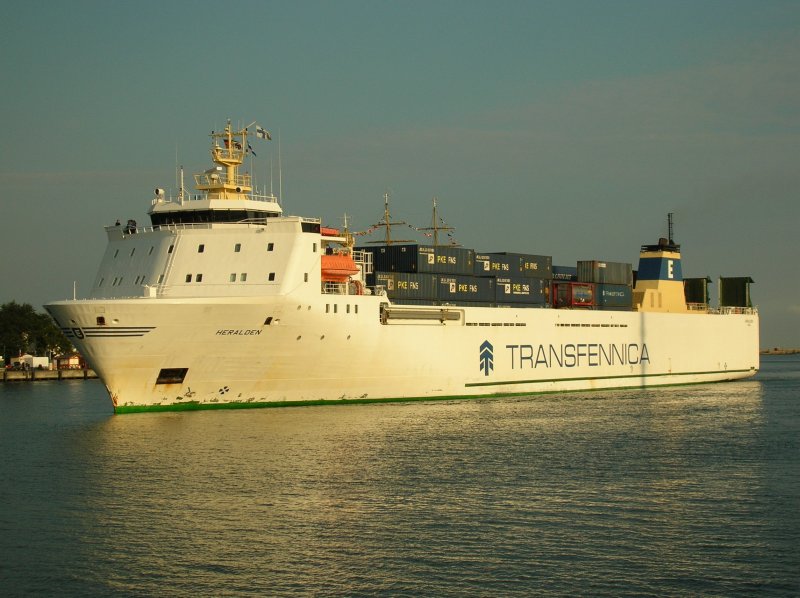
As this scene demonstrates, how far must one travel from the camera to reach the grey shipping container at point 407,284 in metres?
42.5

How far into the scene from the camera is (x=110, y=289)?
38469 millimetres

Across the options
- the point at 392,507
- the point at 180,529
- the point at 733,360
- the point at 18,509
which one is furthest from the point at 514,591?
the point at 733,360

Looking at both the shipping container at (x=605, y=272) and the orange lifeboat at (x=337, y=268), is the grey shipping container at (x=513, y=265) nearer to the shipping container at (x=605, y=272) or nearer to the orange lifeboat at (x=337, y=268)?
the shipping container at (x=605, y=272)

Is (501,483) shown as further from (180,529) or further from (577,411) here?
(577,411)

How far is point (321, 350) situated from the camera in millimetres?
37031

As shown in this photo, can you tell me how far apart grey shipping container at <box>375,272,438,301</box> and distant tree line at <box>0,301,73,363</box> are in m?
68.9

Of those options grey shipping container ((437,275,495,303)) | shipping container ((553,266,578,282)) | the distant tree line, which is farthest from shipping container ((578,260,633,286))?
the distant tree line

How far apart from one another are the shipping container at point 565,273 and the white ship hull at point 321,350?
217 cm

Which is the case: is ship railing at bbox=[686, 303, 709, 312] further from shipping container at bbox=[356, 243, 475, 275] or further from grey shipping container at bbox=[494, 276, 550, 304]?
shipping container at bbox=[356, 243, 475, 275]

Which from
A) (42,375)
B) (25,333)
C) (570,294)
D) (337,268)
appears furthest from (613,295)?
(25,333)

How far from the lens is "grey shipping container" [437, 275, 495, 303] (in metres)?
44.4

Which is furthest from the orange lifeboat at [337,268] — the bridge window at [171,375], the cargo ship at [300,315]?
the bridge window at [171,375]

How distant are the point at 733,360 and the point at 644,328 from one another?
1131cm

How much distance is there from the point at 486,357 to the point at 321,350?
10.6 metres
